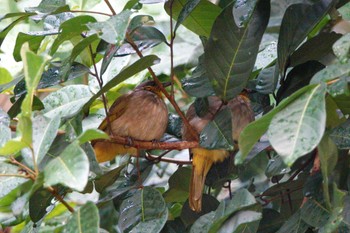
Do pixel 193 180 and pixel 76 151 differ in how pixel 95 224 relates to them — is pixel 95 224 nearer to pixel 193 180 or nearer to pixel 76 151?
pixel 76 151

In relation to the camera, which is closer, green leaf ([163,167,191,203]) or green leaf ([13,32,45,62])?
green leaf ([13,32,45,62])

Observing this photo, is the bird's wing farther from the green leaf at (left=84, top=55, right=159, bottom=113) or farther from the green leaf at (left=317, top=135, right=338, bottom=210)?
the green leaf at (left=317, top=135, right=338, bottom=210)

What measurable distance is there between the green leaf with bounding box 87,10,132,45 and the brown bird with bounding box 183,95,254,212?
45cm

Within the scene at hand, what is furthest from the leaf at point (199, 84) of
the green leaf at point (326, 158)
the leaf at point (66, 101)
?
the green leaf at point (326, 158)

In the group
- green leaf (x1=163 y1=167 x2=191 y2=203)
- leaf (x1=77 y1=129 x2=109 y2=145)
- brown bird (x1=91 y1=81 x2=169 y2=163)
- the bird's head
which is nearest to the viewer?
leaf (x1=77 y1=129 x2=109 y2=145)

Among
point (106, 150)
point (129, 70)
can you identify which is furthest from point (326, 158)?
point (106, 150)

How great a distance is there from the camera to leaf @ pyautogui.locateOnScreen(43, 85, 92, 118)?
1.62 meters

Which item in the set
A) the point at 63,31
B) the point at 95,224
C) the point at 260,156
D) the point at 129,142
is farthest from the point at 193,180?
the point at 95,224

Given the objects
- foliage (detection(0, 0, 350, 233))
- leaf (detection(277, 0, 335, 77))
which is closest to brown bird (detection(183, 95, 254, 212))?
foliage (detection(0, 0, 350, 233))

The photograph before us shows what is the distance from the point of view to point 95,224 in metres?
1.13

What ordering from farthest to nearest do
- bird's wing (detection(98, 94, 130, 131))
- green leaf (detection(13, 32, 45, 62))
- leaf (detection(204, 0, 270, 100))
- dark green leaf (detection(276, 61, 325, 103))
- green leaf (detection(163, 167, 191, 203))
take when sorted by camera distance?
1. bird's wing (detection(98, 94, 130, 131))
2. green leaf (detection(163, 167, 191, 203))
3. green leaf (detection(13, 32, 45, 62))
4. dark green leaf (detection(276, 61, 325, 103))
5. leaf (detection(204, 0, 270, 100))

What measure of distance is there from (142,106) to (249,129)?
1437mm

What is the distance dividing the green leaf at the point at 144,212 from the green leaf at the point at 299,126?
0.43 m

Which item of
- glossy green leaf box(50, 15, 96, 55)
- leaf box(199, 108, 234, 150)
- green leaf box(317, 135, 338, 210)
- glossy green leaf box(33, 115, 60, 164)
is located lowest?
leaf box(199, 108, 234, 150)
